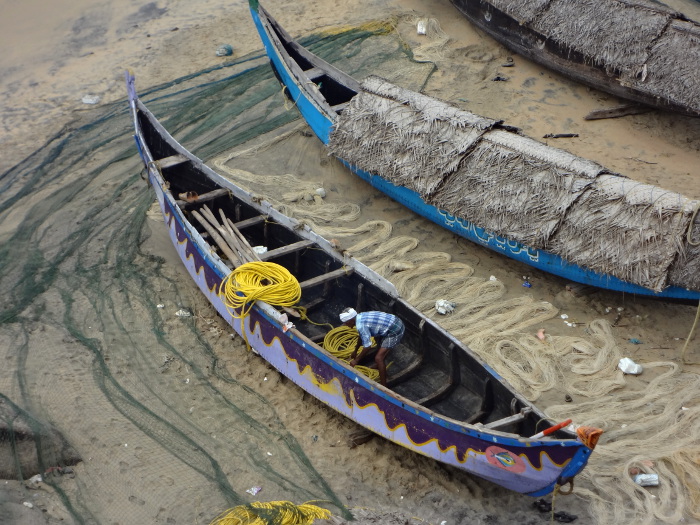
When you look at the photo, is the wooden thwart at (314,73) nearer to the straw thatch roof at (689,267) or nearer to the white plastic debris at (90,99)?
the white plastic debris at (90,99)

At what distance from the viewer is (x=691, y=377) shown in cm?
845

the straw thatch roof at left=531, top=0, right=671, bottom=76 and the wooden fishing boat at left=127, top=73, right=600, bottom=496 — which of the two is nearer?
the wooden fishing boat at left=127, top=73, right=600, bottom=496

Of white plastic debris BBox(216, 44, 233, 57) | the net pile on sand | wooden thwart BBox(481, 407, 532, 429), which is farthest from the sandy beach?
white plastic debris BBox(216, 44, 233, 57)

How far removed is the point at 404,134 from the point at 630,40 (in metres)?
4.37

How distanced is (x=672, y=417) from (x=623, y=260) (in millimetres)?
1828

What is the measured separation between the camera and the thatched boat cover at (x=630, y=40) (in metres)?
12.0

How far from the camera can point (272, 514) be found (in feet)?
21.9

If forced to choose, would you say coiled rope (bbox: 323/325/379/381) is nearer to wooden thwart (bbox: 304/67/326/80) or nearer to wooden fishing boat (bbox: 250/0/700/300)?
wooden fishing boat (bbox: 250/0/700/300)

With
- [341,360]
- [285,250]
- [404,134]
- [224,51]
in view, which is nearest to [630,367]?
[341,360]

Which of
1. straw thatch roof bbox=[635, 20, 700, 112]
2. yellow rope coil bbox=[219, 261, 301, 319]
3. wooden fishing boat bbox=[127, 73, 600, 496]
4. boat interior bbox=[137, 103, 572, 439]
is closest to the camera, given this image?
wooden fishing boat bbox=[127, 73, 600, 496]

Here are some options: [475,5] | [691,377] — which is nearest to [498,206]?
[691,377]

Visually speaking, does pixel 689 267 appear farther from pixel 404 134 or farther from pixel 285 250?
pixel 285 250

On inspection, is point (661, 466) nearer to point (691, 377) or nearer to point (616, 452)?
point (616, 452)

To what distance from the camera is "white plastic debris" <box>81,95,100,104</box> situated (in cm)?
1435
